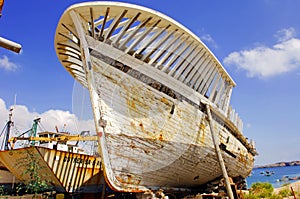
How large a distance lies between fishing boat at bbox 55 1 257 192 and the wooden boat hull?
4388 mm

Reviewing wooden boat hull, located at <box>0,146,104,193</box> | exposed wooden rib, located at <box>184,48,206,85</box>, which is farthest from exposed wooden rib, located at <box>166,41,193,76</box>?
wooden boat hull, located at <box>0,146,104,193</box>

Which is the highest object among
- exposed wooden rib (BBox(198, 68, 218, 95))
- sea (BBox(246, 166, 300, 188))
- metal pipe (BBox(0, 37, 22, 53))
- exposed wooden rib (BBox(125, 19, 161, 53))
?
exposed wooden rib (BBox(125, 19, 161, 53))

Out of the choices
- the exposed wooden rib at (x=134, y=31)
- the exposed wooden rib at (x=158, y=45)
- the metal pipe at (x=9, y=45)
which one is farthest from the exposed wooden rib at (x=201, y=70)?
the metal pipe at (x=9, y=45)

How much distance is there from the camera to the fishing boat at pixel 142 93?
6828 mm

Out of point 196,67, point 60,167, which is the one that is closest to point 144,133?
point 196,67

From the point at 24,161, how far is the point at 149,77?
24.5 ft

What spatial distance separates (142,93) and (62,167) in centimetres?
569

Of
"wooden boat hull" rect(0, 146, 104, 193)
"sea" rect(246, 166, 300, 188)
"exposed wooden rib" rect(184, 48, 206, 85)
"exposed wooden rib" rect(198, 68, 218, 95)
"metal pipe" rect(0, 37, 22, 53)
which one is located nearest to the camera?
"metal pipe" rect(0, 37, 22, 53)

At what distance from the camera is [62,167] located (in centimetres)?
1054

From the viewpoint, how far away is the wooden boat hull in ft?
32.8

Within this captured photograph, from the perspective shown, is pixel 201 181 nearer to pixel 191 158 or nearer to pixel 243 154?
pixel 191 158

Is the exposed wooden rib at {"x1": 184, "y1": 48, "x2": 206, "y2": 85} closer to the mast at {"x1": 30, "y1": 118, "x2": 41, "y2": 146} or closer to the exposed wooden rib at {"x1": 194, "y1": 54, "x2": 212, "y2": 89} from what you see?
the exposed wooden rib at {"x1": 194, "y1": 54, "x2": 212, "y2": 89}

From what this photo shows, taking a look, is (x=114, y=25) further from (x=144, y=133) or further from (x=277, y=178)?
(x=277, y=178)

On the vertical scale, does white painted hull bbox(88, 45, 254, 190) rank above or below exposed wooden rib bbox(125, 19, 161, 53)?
below
